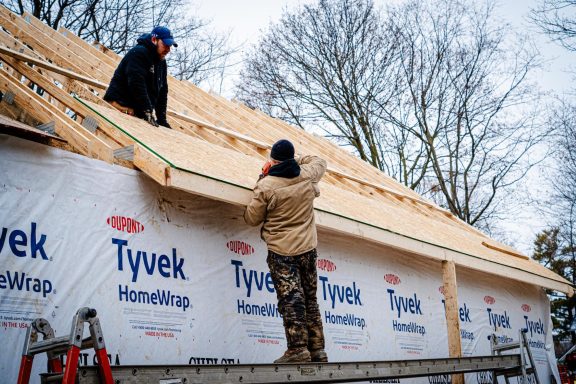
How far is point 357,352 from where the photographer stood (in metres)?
8.06

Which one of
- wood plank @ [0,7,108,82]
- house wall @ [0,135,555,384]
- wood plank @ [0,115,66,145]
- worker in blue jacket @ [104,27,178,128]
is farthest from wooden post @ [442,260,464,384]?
wood plank @ [0,115,66,145]

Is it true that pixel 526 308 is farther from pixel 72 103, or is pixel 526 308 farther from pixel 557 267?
pixel 557 267

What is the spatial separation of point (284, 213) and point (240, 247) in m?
1.20

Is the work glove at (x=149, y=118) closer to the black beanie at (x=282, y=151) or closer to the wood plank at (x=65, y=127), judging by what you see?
the wood plank at (x=65, y=127)

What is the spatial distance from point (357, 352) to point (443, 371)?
59.6 inches

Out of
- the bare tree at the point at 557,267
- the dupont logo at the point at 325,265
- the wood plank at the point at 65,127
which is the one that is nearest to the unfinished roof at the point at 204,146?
the wood plank at the point at 65,127

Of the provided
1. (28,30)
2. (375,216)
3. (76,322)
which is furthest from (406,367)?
(28,30)

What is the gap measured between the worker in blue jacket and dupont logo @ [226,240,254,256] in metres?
1.57

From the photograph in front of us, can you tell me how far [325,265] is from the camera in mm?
7836

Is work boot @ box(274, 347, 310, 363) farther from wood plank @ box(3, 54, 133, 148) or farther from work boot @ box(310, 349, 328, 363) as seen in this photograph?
wood plank @ box(3, 54, 133, 148)

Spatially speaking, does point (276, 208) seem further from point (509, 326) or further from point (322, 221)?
point (509, 326)

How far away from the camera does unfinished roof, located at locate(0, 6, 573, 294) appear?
5.88 metres

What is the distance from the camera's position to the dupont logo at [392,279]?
29.1 ft

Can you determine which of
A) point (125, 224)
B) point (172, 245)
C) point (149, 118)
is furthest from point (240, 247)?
point (149, 118)
